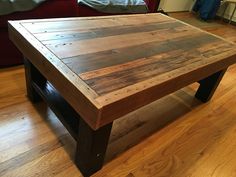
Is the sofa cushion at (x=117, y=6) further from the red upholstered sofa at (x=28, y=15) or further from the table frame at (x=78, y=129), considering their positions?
the table frame at (x=78, y=129)

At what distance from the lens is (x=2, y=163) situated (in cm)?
97

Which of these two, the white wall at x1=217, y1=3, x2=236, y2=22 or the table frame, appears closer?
the table frame

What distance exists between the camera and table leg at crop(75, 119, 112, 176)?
33.9 inches

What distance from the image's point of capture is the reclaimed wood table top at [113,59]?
2.52ft

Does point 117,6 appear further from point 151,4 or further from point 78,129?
point 78,129

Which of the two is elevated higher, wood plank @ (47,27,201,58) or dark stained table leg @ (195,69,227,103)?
wood plank @ (47,27,201,58)

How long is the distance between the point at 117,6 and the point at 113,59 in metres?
1.20

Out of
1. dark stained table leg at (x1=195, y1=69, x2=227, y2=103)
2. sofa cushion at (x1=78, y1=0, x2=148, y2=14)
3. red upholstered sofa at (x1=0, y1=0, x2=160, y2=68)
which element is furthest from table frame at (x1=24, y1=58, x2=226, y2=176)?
dark stained table leg at (x1=195, y1=69, x2=227, y2=103)

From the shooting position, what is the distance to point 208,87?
160 cm

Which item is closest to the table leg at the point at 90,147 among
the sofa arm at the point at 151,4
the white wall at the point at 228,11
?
the sofa arm at the point at 151,4

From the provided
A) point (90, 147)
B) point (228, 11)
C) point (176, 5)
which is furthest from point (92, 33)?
point (228, 11)

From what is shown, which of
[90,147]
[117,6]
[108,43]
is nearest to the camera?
[90,147]

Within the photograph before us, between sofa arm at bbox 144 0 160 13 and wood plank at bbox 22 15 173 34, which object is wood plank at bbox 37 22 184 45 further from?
sofa arm at bbox 144 0 160 13

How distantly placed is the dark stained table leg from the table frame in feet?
3.23
